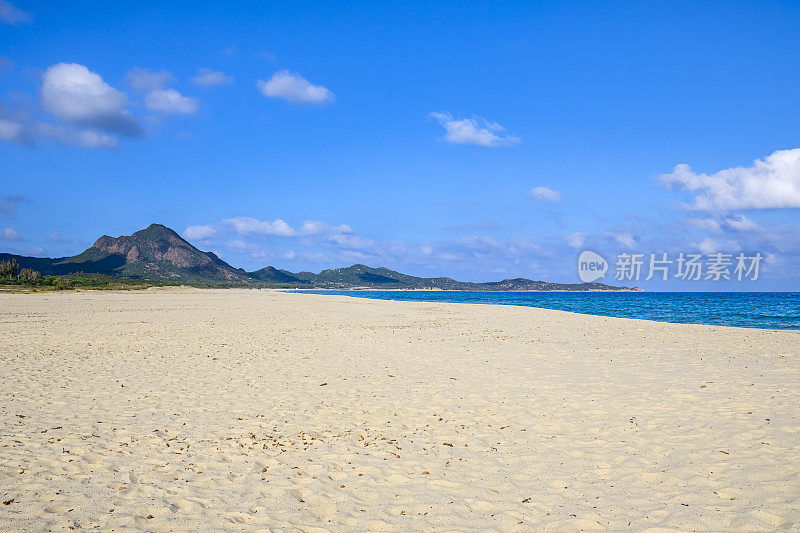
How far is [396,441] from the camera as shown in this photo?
7965 mm

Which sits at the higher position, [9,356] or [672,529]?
[672,529]

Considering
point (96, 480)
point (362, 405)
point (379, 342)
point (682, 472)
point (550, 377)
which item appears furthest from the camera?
point (379, 342)

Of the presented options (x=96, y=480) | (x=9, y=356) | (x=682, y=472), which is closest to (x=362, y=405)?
(x=96, y=480)

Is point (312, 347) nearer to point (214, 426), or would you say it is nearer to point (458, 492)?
point (214, 426)

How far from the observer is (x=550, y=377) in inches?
507

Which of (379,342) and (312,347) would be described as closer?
(312,347)

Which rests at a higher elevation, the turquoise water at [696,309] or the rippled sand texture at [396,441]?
the turquoise water at [696,309]

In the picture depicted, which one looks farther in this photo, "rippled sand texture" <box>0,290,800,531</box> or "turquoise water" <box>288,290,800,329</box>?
"turquoise water" <box>288,290,800,329</box>

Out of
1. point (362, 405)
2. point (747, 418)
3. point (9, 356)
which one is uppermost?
point (747, 418)

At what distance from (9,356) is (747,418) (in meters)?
Result: 20.0

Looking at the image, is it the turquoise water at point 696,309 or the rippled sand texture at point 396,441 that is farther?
the turquoise water at point 696,309

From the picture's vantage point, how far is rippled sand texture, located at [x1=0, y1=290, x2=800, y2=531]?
17.9 feet

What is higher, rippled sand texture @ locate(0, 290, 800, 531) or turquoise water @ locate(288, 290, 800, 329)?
turquoise water @ locate(288, 290, 800, 329)

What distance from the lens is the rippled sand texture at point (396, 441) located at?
5.46 metres
